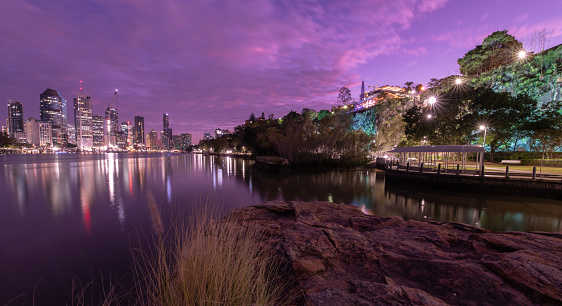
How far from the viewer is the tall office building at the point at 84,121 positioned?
168m

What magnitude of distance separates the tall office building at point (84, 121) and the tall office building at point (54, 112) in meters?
9.21

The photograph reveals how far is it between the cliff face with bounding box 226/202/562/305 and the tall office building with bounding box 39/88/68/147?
225m

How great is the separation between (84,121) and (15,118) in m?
36.5

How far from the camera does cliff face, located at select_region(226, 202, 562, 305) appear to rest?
2566 millimetres

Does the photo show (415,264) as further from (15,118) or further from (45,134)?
(15,118)

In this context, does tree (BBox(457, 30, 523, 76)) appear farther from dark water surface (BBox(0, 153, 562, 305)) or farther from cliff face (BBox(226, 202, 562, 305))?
cliff face (BBox(226, 202, 562, 305))

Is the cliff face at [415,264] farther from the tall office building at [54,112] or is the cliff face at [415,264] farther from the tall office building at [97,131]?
the tall office building at [97,131]

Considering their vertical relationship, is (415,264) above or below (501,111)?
below

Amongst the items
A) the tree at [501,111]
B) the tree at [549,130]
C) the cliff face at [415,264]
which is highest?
the tree at [501,111]

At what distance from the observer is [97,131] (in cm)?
18362

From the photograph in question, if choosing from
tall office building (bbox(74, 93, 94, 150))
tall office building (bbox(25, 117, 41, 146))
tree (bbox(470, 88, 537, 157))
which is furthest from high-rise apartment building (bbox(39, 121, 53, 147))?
tree (bbox(470, 88, 537, 157))

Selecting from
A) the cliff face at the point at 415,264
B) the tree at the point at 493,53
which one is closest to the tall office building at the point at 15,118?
the cliff face at the point at 415,264

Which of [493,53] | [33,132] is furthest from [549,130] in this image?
[33,132]

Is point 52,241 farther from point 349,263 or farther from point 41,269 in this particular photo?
point 349,263
